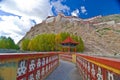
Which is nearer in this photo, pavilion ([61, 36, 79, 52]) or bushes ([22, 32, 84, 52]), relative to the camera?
pavilion ([61, 36, 79, 52])

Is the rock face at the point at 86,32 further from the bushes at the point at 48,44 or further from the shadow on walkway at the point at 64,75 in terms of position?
the shadow on walkway at the point at 64,75

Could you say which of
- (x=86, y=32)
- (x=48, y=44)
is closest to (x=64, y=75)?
(x=48, y=44)

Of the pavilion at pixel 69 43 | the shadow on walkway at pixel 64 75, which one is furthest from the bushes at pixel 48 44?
the shadow on walkway at pixel 64 75

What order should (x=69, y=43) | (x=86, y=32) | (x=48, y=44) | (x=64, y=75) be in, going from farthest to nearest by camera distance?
(x=86, y=32), (x=48, y=44), (x=69, y=43), (x=64, y=75)

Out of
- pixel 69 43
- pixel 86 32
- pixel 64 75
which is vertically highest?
pixel 86 32

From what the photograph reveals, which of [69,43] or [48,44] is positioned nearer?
[69,43]

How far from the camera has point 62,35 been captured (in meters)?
79.6

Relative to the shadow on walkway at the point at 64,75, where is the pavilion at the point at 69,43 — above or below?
above

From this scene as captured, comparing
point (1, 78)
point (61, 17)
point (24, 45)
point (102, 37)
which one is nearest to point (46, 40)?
point (24, 45)

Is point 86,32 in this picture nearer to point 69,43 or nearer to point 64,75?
point 69,43

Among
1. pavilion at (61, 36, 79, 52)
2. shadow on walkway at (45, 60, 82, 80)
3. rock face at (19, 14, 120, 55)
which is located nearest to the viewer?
shadow on walkway at (45, 60, 82, 80)

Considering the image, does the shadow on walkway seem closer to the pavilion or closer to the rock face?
the pavilion

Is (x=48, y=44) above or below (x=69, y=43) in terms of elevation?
above

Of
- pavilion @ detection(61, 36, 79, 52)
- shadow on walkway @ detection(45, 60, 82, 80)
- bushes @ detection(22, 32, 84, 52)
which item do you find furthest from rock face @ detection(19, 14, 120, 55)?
shadow on walkway @ detection(45, 60, 82, 80)
